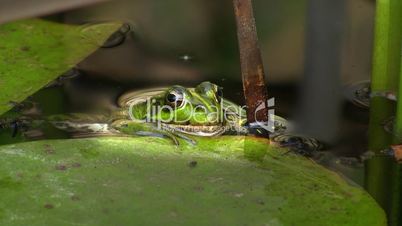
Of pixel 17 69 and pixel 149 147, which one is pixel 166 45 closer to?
pixel 17 69

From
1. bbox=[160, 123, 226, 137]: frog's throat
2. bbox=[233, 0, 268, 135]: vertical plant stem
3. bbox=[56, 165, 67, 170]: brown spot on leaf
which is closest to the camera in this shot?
bbox=[56, 165, 67, 170]: brown spot on leaf

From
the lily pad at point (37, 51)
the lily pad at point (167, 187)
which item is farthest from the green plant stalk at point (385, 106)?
the lily pad at point (37, 51)

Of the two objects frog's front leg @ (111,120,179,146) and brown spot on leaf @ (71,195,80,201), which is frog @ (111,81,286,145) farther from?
brown spot on leaf @ (71,195,80,201)

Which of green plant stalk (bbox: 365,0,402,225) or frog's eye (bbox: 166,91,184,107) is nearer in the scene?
green plant stalk (bbox: 365,0,402,225)

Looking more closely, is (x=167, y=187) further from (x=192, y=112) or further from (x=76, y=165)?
(x=192, y=112)

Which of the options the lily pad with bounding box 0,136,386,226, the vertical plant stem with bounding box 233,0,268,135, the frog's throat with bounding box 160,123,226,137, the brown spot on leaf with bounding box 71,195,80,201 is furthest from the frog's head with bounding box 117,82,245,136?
the brown spot on leaf with bounding box 71,195,80,201

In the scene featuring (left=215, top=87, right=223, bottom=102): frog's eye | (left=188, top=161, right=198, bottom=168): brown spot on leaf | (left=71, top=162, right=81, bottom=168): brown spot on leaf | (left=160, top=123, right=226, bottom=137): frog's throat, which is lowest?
(left=160, top=123, right=226, bottom=137): frog's throat

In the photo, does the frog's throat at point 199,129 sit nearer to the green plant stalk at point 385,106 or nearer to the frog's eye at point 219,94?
the frog's eye at point 219,94
